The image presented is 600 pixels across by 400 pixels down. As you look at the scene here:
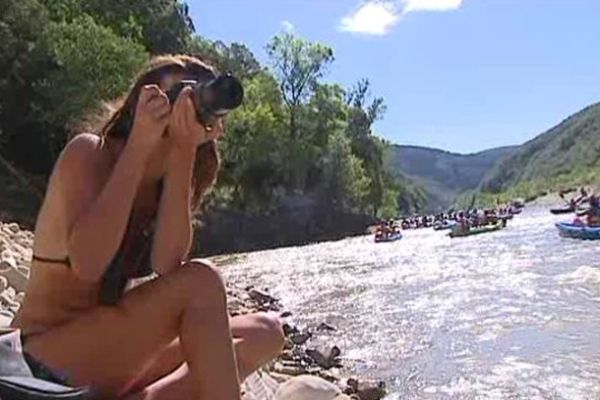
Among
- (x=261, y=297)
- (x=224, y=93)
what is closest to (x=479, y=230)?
(x=261, y=297)

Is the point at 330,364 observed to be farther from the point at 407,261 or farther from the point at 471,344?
the point at 407,261

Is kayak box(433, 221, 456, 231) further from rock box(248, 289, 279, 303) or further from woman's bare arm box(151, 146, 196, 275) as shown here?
woman's bare arm box(151, 146, 196, 275)

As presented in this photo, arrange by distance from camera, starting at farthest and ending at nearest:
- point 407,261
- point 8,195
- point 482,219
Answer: point 482,219 < point 8,195 < point 407,261

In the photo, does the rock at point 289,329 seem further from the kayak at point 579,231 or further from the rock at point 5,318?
the kayak at point 579,231

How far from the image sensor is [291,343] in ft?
35.8

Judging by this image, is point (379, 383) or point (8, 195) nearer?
point (379, 383)

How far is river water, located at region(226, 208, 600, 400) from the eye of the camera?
9000mm

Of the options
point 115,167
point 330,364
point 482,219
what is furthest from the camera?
point 482,219

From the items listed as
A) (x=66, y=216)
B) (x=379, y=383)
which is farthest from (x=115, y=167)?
(x=379, y=383)

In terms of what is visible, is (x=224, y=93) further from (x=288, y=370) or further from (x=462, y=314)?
(x=462, y=314)

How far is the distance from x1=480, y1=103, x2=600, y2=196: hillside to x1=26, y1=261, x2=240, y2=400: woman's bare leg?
8351cm

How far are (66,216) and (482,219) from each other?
3518 cm

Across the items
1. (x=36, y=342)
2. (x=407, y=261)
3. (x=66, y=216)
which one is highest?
(x=66, y=216)

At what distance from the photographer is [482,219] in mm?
36531
